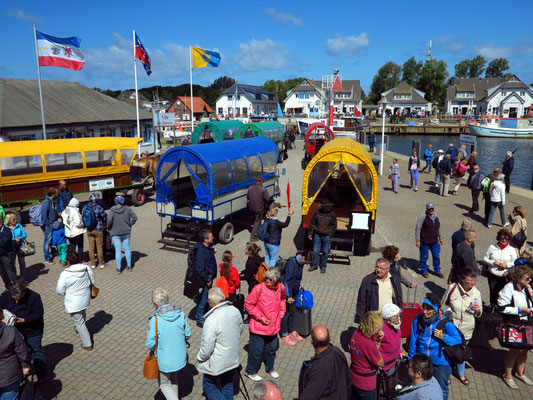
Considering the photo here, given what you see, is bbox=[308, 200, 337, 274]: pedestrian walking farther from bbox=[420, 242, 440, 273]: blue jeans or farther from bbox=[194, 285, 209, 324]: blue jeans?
bbox=[194, 285, 209, 324]: blue jeans

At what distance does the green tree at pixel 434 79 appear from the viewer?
103 meters

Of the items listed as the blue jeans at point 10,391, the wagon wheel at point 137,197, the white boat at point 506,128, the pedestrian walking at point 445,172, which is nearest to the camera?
the blue jeans at point 10,391

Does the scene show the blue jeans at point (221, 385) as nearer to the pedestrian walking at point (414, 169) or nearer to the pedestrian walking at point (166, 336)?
the pedestrian walking at point (166, 336)

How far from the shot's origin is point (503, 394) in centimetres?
582

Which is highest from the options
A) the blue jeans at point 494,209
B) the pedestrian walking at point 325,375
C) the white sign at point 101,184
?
the white sign at point 101,184

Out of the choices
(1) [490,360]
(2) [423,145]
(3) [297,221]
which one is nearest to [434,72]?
(2) [423,145]

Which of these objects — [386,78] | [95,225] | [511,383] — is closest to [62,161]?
[95,225]

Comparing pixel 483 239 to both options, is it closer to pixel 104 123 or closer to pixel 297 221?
pixel 297 221

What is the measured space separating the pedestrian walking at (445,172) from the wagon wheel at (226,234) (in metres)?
11.1

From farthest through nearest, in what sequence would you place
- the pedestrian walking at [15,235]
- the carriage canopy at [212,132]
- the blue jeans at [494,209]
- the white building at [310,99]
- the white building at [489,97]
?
the white building at [310,99]
the white building at [489,97]
the carriage canopy at [212,132]
the blue jeans at [494,209]
the pedestrian walking at [15,235]

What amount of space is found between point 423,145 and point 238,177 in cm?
5574

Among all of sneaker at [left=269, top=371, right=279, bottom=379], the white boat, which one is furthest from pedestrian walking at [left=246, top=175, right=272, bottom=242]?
the white boat

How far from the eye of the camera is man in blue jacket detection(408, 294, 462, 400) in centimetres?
513

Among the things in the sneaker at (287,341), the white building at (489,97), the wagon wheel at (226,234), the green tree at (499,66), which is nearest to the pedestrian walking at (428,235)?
the sneaker at (287,341)
